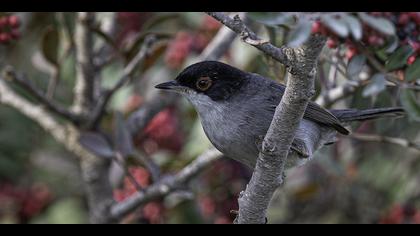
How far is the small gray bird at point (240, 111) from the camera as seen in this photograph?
3.68 metres

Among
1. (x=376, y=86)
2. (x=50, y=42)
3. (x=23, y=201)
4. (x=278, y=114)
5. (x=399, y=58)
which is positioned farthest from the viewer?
(x=23, y=201)

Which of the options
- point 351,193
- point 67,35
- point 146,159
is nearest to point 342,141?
point 351,193

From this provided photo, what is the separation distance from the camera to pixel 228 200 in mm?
4570

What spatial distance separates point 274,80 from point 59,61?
4.75 feet

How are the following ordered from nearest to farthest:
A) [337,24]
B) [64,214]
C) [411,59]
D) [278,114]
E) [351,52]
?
[337,24] < [278,114] < [411,59] < [351,52] < [64,214]

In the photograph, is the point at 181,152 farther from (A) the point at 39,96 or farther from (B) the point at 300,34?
(B) the point at 300,34

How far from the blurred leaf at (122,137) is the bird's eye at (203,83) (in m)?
0.57

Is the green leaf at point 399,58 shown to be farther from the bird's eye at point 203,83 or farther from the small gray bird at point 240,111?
the bird's eye at point 203,83

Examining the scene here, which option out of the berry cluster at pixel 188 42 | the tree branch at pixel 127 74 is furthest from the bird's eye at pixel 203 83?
the berry cluster at pixel 188 42

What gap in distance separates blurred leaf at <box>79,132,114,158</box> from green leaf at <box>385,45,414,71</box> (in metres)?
1.79

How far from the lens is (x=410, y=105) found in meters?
2.81

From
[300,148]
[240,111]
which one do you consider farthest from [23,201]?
[300,148]

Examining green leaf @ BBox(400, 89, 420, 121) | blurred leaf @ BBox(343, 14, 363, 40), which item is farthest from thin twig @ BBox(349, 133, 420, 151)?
blurred leaf @ BBox(343, 14, 363, 40)

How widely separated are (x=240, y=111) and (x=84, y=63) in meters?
1.23
